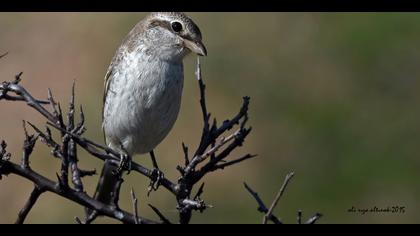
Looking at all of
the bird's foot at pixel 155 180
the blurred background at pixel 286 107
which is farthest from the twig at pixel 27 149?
the blurred background at pixel 286 107

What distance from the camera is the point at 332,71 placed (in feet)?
35.9

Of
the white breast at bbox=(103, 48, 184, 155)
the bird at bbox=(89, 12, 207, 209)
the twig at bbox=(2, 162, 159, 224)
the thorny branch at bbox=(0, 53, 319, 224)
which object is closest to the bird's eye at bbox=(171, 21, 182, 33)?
the bird at bbox=(89, 12, 207, 209)

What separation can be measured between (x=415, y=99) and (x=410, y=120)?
0.44 metres

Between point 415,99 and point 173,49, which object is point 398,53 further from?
point 173,49

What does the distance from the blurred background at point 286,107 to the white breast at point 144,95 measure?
2741 mm

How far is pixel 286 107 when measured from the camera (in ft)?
33.4

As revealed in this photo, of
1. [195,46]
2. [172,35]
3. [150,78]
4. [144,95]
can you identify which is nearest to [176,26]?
[172,35]

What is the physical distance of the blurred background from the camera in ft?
29.0

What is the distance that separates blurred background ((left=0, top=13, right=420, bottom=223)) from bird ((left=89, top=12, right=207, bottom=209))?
273 centimetres

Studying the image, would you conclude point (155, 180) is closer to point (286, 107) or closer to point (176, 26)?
point (176, 26)

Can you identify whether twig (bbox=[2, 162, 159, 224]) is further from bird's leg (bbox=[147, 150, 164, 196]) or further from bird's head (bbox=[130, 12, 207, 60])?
bird's head (bbox=[130, 12, 207, 60])

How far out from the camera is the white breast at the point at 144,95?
4969 mm

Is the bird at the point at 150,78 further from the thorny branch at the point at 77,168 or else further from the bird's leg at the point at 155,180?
the thorny branch at the point at 77,168

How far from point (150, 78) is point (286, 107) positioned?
5.40 metres
